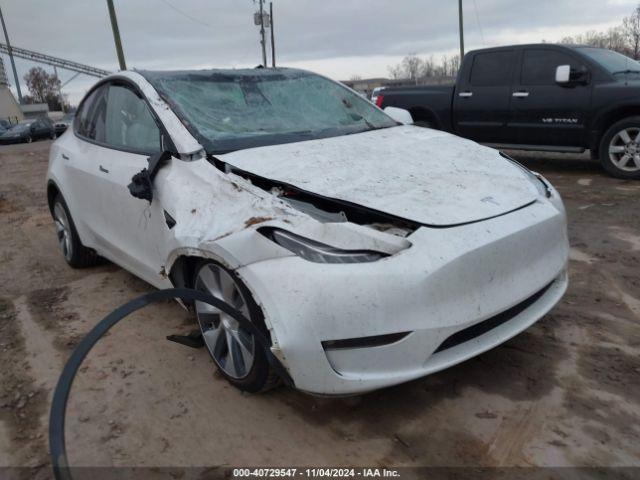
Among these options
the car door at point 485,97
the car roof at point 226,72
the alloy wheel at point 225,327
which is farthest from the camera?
the car door at point 485,97

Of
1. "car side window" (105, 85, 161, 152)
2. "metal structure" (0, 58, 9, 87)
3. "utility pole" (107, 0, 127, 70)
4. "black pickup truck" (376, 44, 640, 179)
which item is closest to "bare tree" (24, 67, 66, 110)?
"metal structure" (0, 58, 9, 87)

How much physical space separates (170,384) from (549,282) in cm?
202

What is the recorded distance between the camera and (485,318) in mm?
2393

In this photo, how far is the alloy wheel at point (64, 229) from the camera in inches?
187

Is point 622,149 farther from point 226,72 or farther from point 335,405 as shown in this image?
point 335,405

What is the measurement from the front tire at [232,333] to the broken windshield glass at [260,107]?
74 centimetres

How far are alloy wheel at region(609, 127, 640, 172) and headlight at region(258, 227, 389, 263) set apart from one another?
20.6 ft

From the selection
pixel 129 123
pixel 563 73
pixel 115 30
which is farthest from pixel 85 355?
pixel 115 30

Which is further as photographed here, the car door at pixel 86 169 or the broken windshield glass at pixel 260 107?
the car door at pixel 86 169

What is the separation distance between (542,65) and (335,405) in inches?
273

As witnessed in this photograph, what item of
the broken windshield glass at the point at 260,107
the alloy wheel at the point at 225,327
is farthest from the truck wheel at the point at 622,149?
the alloy wheel at the point at 225,327

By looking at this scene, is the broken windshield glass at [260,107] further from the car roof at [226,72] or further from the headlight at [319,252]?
the headlight at [319,252]

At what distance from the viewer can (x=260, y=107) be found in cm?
364

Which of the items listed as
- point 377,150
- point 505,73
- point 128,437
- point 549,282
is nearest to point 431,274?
point 549,282
